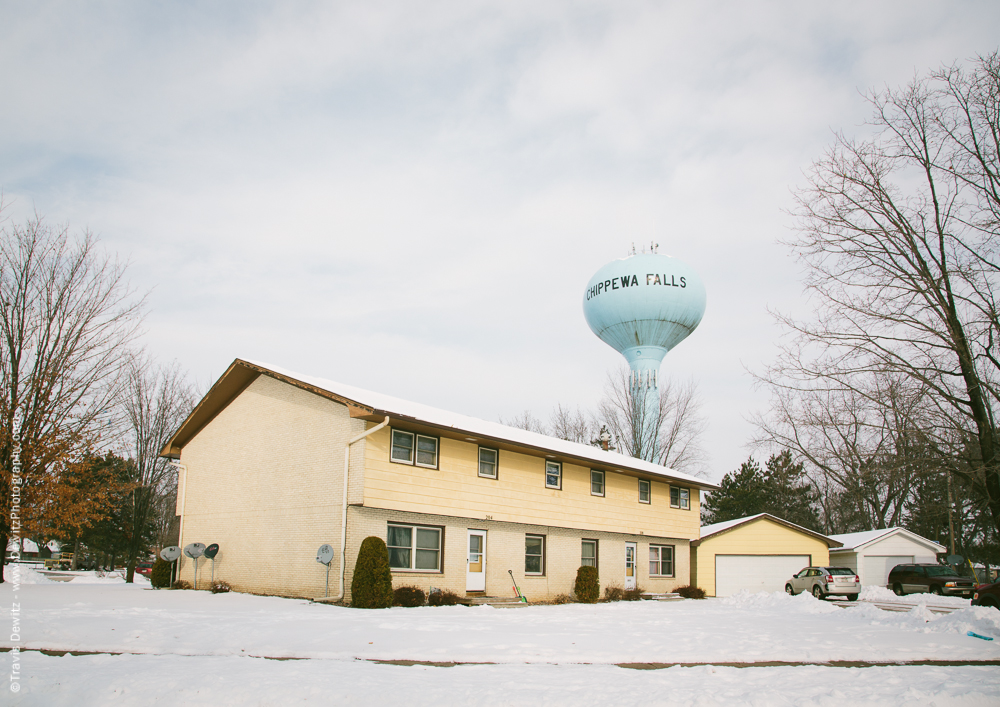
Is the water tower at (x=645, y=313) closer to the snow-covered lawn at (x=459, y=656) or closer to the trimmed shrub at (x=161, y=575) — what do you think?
the snow-covered lawn at (x=459, y=656)

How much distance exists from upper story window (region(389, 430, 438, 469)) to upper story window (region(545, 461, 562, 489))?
552 cm

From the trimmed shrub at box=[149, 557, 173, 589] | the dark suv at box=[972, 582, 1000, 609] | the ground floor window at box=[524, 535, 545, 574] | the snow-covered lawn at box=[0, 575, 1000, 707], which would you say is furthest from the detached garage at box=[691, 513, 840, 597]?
the trimmed shrub at box=[149, 557, 173, 589]

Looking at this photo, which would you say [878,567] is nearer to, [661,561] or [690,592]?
[690,592]

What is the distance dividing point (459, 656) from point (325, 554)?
9207 mm

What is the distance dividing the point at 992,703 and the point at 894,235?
8.64 meters

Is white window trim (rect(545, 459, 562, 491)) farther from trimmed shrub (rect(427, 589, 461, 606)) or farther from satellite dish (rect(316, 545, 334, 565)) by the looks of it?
satellite dish (rect(316, 545, 334, 565))

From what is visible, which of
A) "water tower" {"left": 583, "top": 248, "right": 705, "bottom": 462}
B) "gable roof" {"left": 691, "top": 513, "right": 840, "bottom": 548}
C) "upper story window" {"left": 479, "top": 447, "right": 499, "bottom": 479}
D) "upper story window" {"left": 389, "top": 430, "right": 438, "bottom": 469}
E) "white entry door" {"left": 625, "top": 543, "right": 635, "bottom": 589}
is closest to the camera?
"upper story window" {"left": 389, "top": 430, "right": 438, "bottom": 469}

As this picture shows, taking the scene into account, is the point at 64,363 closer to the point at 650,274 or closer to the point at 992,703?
the point at 992,703

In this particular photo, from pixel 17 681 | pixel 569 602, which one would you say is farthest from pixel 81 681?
pixel 569 602

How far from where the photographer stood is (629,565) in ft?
95.0

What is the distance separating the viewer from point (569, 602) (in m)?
24.6

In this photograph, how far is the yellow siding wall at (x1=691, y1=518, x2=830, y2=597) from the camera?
1304 inches

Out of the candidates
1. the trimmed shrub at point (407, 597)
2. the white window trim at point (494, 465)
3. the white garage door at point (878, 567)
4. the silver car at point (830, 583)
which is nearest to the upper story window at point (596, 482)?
the white window trim at point (494, 465)

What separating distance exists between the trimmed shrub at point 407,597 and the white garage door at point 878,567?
107 ft
